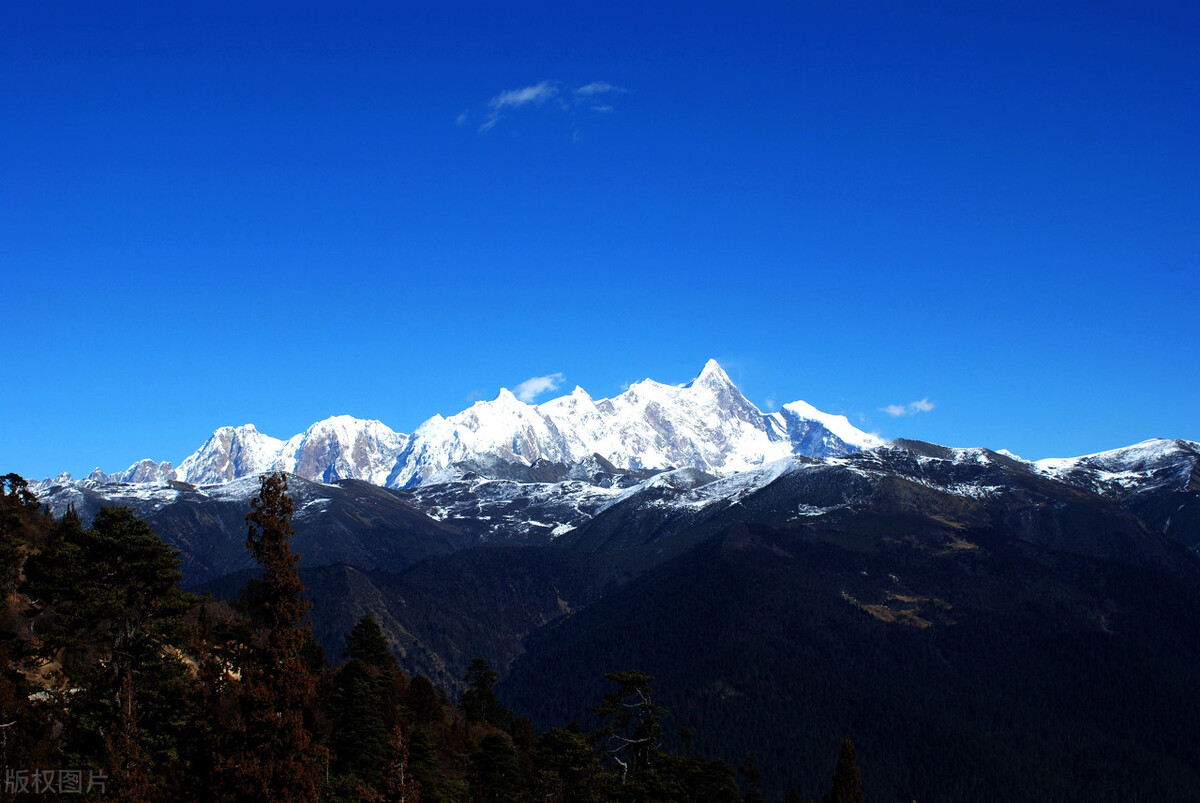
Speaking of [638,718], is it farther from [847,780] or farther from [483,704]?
[483,704]

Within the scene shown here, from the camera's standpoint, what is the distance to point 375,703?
105750 millimetres

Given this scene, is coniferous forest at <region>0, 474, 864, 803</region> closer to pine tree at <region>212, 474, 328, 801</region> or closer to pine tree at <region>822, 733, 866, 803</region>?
pine tree at <region>212, 474, 328, 801</region>

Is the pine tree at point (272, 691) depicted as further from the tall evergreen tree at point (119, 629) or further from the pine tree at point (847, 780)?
the pine tree at point (847, 780)

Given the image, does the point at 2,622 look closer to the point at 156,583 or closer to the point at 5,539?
the point at 5,539

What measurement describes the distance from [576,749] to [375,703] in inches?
1131

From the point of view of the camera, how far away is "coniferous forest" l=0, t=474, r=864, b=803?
3834cm

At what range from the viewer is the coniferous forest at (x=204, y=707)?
3834 cm

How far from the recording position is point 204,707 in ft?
125

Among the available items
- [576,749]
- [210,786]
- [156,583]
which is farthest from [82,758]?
[576,749]

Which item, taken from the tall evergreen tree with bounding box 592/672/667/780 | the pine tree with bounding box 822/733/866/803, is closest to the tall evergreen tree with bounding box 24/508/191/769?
the tall evergreen tree with bounding box 592/672/667/780

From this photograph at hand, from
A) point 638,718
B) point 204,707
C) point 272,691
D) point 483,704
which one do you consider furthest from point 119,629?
point 483,704

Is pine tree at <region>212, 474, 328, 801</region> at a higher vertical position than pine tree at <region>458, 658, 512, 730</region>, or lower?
higher

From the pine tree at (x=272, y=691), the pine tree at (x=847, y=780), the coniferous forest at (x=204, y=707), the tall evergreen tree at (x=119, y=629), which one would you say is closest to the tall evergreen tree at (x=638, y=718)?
the coniferous forest at (x=204, y=707)

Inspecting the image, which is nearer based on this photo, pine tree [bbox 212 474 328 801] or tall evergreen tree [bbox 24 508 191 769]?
pine tree [bbox 212 474 328 801]
